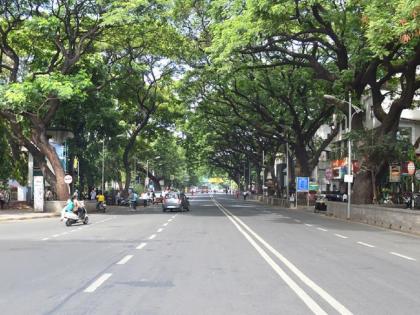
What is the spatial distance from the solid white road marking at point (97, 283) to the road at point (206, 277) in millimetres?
35

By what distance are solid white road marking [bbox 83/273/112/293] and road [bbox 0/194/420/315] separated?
0.11ft

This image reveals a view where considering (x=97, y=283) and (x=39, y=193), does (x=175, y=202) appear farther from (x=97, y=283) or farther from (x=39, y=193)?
(x=97, y=283)

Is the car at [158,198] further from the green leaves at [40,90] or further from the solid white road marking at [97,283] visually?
the solid white road marking at [97,283]

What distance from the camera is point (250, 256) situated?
14.7 meters

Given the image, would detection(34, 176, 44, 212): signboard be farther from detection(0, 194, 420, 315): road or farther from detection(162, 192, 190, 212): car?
detection(0, 194, 420, 315): road

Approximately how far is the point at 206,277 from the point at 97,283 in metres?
2.03

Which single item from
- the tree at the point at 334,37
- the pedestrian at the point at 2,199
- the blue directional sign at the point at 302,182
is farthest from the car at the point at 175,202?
the blue directional sign at the point at 302,182

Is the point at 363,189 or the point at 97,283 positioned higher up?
the point at 363,189

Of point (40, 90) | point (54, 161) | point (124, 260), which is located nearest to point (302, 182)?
point (54, 161)

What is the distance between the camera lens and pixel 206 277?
35.9ft

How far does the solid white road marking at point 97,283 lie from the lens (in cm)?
949

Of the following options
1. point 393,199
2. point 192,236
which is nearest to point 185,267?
point 192,236

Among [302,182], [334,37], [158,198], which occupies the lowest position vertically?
[158,198]

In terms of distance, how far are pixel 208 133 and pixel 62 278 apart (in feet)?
192
